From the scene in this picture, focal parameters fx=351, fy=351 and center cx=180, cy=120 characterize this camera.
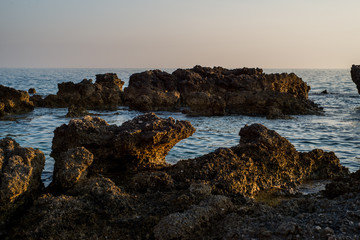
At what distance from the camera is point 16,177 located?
519cm

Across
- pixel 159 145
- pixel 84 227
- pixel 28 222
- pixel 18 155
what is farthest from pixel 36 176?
pixel 159 145

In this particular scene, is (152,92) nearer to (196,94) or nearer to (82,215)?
(196,94)

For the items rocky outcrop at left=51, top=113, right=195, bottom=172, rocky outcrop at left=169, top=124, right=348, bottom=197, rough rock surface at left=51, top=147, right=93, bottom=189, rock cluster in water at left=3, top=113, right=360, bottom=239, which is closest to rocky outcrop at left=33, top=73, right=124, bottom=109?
rocky outcrop at left=51, top=113, right=195, bottom=172

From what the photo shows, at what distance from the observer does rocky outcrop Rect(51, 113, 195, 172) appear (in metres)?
7.64

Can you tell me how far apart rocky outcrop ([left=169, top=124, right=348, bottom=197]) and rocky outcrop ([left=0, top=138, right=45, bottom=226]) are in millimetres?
2498

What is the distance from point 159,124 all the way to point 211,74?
23829 mm

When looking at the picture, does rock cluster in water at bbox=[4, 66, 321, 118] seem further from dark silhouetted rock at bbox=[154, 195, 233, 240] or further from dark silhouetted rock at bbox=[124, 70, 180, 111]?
dark silhouetted rock at bbox=[154, 195, 233, 240]

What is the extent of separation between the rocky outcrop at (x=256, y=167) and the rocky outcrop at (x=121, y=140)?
0.82m

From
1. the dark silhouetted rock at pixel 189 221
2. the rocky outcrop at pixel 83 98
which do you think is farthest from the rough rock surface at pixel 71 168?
the rocky outcrop at pixel 83 98

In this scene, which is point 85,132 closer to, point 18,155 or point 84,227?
point 18,155

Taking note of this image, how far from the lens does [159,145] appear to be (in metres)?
8.03

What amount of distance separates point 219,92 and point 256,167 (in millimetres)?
22281

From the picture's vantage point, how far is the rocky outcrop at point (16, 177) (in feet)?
16.4

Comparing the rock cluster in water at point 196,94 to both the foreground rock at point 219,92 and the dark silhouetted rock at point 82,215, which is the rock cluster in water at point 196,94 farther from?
the dark silhouetted rock at point 82,215
